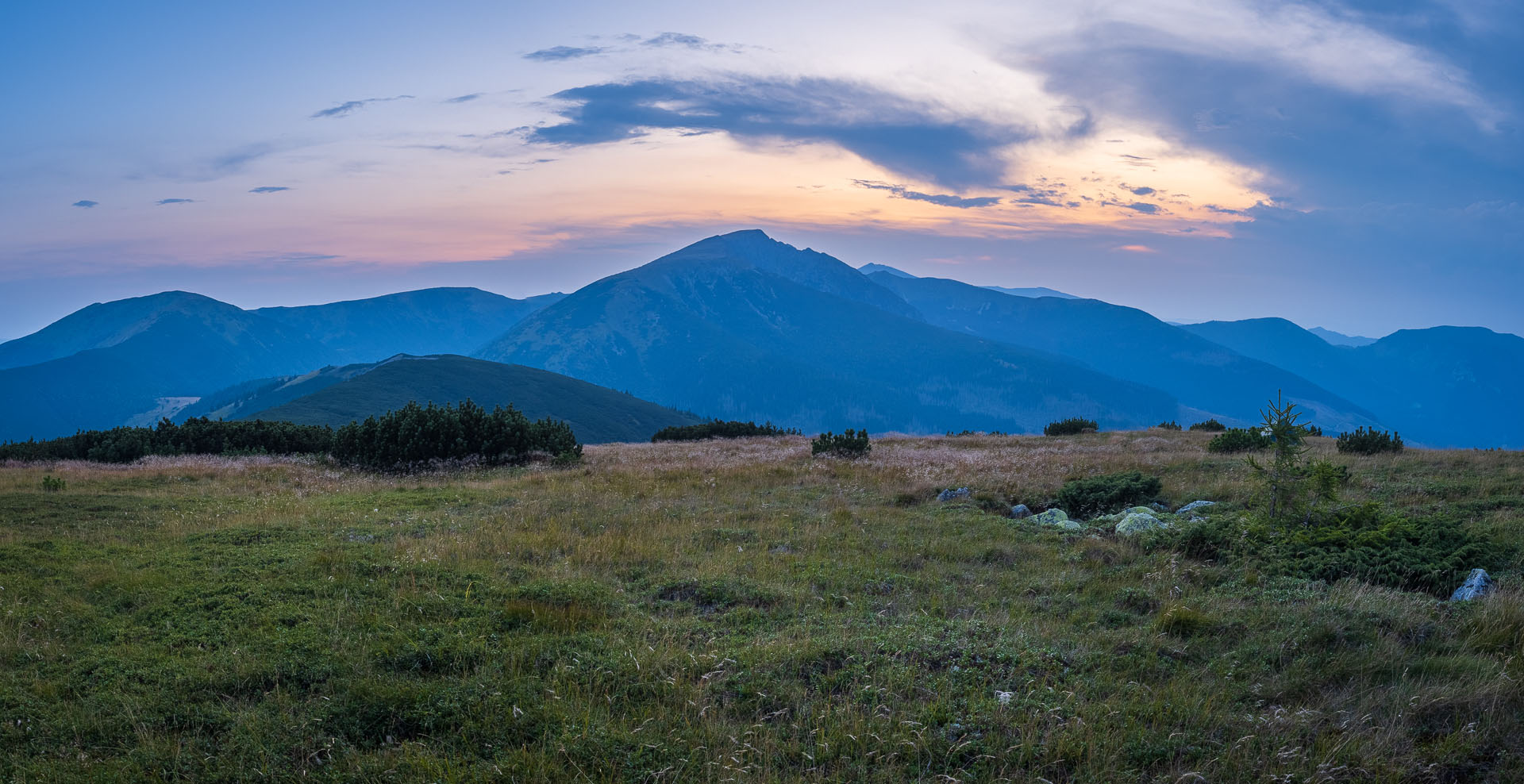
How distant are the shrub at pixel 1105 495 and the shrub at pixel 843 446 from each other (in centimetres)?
939

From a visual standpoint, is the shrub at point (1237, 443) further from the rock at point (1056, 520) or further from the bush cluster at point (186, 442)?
the bush cluster at point (186, 442)

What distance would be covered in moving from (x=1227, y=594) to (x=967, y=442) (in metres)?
21.7

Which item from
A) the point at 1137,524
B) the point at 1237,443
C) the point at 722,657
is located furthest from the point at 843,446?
the point at 722,657

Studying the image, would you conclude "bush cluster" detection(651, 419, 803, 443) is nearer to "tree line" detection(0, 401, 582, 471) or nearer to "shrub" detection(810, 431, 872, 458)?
"shrub" detection(810, 431, 872, 458)

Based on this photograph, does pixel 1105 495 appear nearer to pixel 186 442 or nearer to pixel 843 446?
pixel 843 446

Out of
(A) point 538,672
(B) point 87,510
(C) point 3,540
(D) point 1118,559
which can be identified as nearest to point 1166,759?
(A) point 538,672

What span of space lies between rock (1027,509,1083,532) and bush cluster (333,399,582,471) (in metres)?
14.7

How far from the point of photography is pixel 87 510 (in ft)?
46.9

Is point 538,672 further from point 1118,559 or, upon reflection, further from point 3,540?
point 3,540

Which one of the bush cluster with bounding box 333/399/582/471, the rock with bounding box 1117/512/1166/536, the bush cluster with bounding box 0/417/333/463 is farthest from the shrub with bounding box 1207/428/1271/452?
the bush cluster with bounding box 0/417/333/463

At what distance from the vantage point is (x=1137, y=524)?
43.3 feet

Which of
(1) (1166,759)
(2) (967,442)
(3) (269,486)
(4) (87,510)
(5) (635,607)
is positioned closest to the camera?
(1) (1166,759)

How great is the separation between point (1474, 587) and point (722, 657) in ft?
29.9

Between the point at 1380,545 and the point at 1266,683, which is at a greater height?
the point at 1380,545
